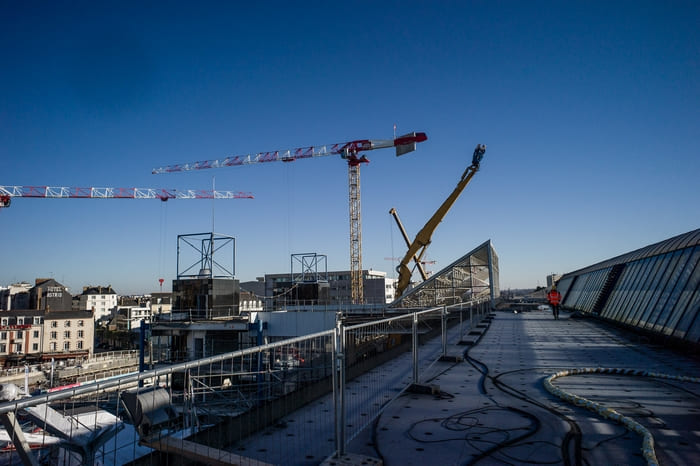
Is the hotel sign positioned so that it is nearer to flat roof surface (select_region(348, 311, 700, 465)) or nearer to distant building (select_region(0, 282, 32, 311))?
distant building (select_region(0, 282, 32, 311))

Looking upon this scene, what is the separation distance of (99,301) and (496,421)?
315 feet

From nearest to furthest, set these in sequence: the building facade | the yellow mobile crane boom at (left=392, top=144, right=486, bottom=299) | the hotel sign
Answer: the building facade
the yellow mobile crane boom at (left=392, top=144, right=486, bottom=299)
the hotel sign

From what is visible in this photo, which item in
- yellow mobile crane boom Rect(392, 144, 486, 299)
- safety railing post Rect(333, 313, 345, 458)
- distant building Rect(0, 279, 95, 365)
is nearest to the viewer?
safety railing post Rect(333, 313, 345, 458)

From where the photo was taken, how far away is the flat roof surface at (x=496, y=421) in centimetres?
332

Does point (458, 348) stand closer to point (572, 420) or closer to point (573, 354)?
point (573, 354)

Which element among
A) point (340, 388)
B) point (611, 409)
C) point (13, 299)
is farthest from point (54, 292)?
point (611, 409)

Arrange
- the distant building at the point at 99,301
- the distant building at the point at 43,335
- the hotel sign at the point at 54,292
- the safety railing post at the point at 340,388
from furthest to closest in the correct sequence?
the distant building at the point at 99,301
the hotel sign at the point at 54,292
the distant building at the point at 43,335
the safety railing post at the point at 340,388

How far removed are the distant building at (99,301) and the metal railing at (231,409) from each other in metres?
89.5

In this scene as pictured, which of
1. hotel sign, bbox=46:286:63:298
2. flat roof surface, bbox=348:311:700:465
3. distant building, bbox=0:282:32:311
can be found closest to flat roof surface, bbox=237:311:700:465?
flat roof surface, bbox=348:311:700:465

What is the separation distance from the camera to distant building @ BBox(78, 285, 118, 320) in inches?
3209

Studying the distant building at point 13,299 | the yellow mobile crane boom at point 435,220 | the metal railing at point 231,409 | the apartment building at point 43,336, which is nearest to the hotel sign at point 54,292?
the distant building at point 13,299

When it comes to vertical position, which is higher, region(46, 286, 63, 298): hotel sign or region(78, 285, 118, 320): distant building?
region(46, 286, 63, 298): hotel sign

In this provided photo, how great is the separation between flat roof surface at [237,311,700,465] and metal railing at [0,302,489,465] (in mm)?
36

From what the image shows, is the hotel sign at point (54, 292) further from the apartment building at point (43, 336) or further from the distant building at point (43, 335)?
the apartment building at point (43, 336)
